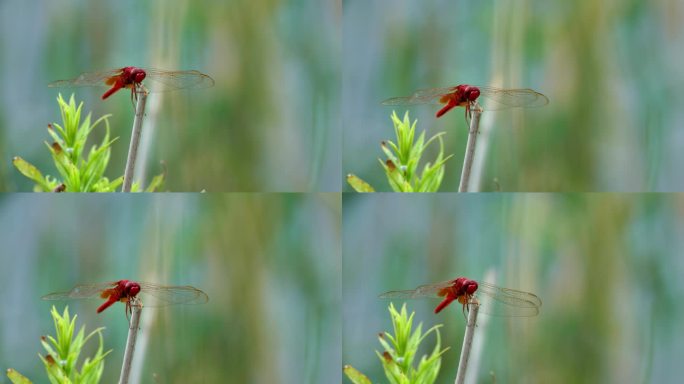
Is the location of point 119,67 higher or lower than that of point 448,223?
higher

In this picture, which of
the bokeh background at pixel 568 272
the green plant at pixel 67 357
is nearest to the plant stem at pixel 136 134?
the green plant at pixel 67 357

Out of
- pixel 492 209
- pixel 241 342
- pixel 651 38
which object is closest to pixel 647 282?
pixel 492 209

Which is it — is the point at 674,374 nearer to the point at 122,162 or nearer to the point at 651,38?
the point at 651,38

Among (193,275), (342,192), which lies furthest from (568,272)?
(193,275)

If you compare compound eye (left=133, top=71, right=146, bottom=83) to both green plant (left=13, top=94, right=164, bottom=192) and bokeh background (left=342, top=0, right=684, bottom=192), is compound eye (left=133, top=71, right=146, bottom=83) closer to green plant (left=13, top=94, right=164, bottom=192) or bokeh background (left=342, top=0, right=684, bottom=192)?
green plant (left=13, top=94, right=164, bottom=192)

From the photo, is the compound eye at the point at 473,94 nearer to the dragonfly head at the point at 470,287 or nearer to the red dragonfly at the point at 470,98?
the red dragonfly at the point at 470,98
